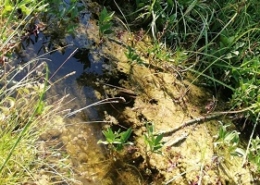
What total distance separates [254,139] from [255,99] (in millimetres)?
258

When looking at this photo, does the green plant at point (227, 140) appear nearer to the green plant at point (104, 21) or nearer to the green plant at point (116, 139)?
the green plant at point (116, 139)

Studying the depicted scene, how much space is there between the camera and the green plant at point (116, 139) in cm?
215

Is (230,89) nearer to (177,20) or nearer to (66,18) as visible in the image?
(177,20)

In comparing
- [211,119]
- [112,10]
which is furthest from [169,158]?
[112,10]

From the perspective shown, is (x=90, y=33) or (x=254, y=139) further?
(x=90, y=33)

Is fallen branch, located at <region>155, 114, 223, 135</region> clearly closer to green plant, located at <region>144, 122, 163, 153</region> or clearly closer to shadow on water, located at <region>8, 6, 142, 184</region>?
green plant, located at <region>144, 122, 163, 153</region>

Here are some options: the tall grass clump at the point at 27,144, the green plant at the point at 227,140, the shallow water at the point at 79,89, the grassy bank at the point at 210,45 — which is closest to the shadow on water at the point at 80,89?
the shallow water at the point at 79,89

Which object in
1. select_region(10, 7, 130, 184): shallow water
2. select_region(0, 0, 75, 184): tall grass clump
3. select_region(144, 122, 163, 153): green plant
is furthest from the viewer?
select_region(144, 122, 163, 153): green plant

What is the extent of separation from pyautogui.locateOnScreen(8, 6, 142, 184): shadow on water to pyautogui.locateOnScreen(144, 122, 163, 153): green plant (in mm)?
139

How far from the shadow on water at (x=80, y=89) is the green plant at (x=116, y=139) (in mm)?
49

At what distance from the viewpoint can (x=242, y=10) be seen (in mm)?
3133

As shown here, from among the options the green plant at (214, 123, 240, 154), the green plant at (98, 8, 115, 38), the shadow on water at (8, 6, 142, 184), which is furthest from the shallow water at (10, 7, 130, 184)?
the green plant at (214, 123, 240, 154)

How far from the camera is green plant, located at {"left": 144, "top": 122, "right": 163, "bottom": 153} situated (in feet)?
7.23

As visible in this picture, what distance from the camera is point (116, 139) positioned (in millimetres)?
2193
